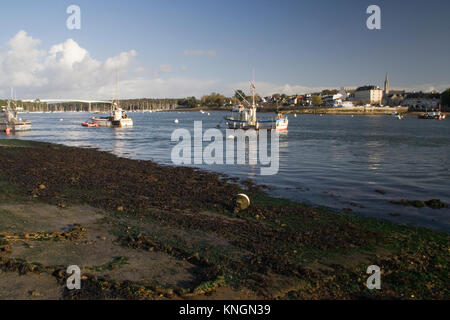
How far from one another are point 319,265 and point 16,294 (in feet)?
23.0

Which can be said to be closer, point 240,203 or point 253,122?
point 240,203

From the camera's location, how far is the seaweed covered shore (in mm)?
8188

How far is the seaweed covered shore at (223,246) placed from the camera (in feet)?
26.9

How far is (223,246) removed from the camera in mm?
10766

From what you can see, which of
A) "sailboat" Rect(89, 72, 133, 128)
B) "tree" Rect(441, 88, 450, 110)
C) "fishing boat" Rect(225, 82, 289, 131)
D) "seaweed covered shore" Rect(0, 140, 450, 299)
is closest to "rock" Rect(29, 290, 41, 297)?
"seaweed covered shore" Rect(0, 140, 450, 299)

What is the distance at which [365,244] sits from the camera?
11445mm

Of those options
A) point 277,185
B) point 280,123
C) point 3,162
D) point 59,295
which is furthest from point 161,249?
point 280,123

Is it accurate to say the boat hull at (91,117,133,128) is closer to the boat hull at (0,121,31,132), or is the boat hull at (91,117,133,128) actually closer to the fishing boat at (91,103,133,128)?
the fishing boat at (91,103,133,128)

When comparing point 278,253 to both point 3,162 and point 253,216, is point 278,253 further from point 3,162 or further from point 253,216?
point 3,162
